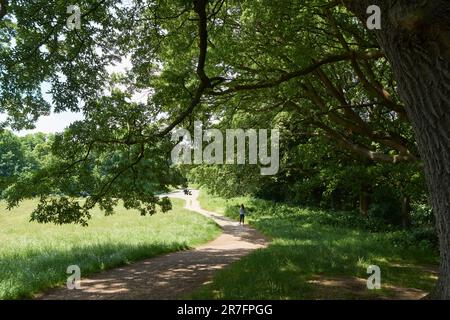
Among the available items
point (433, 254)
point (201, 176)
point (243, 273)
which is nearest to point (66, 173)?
point (243, 273)

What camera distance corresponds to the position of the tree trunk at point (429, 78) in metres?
4.09

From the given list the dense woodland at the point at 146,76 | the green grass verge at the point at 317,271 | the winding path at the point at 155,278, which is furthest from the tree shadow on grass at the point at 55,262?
the green grass verge at the point at 317,271

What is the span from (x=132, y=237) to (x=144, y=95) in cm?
1121

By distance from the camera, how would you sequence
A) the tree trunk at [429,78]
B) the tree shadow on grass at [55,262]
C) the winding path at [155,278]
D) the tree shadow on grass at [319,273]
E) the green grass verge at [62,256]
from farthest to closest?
the green grass verge at [62,256]
the tree shadow on grass at [55,262]
the winding path at [155,278]
the tree shadow on grass at [319,273]
the tree trunk at [429,78]

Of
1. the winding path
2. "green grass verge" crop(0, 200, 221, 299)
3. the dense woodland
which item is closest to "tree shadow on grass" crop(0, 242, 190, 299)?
"green grass verge" crop(0, 200, 221, 299)

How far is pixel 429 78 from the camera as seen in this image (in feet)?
13.7

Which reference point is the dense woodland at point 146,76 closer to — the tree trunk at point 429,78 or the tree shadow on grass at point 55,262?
the tree shadow on grass at point 55,262

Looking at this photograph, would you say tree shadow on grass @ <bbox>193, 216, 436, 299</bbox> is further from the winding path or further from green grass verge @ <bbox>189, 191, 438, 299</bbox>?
the winding path

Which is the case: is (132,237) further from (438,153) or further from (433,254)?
(438,153)

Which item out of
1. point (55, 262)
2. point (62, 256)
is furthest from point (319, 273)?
point (62, 256)

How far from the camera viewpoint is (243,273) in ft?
34.8

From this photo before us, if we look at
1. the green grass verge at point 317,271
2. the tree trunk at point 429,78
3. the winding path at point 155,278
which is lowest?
the winding path at point 155,278

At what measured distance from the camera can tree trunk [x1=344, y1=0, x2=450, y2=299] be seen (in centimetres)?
409

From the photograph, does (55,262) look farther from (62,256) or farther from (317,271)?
(317,271)
